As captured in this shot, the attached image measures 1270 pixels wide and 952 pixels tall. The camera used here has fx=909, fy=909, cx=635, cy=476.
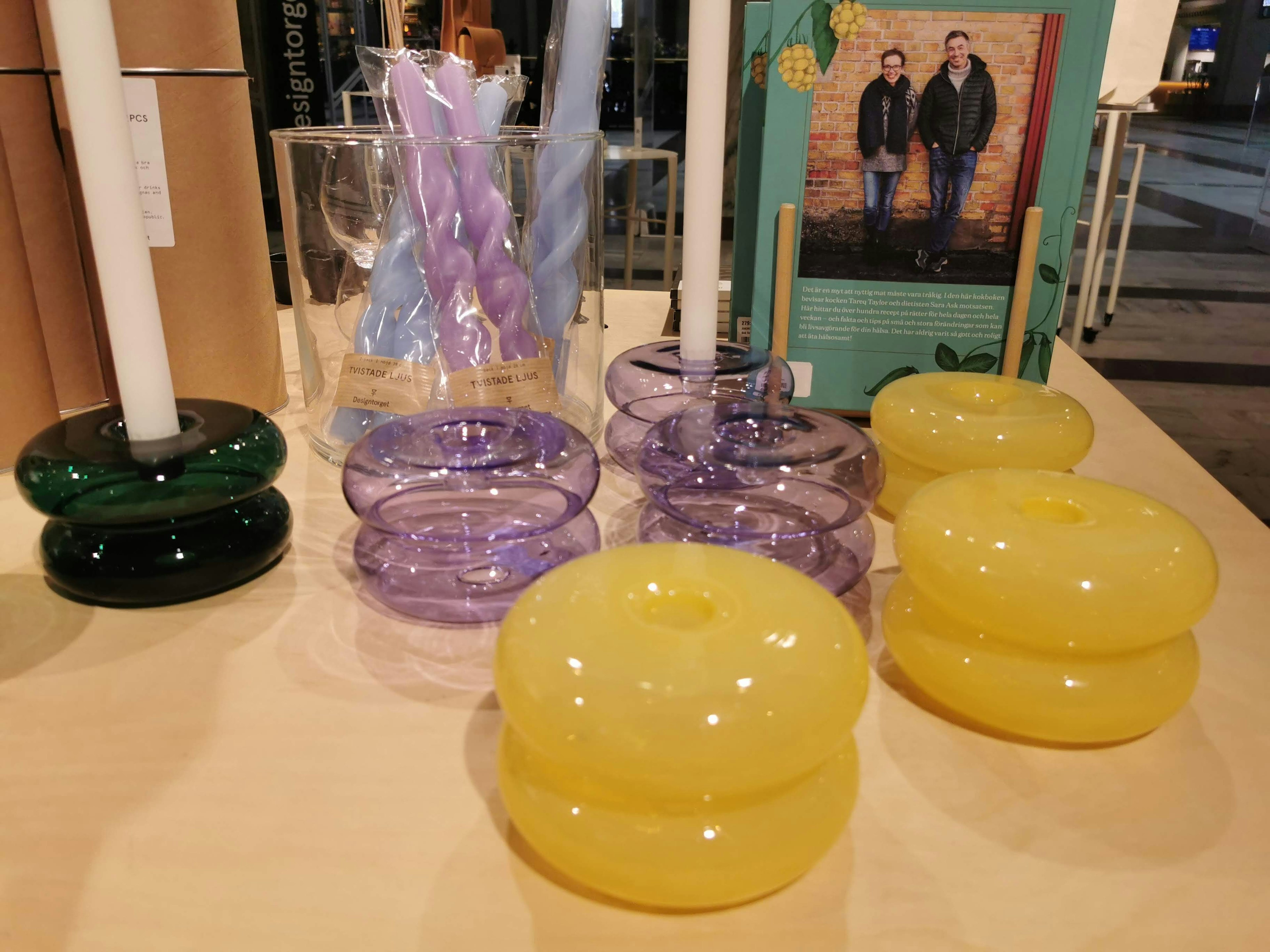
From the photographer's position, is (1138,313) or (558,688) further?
(1138,313)

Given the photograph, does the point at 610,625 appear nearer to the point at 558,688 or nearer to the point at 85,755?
the point at 558,688

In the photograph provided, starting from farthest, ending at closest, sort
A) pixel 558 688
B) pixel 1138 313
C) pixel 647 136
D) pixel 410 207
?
pixel 647 136 < pixel 1138 313 < pixel 410 207 < pixel 558 688

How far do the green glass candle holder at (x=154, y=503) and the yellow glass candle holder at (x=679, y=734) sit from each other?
19cm

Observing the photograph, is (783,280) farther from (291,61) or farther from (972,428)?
(291,61)

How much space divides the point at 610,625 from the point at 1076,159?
460mm

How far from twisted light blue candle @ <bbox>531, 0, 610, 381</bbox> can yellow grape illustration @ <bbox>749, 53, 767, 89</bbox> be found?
12cm

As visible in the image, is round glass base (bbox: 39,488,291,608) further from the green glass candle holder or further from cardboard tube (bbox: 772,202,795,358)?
cardboard tube (bbox: 772,202,795,358)

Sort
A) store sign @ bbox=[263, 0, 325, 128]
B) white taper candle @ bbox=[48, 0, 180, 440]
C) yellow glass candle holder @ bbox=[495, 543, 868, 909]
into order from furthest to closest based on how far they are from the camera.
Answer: store sign @ bbox=[263, 0, 325, 128]
white taper candle @ bbox=[48, 0, 180, 440]
yellow glass candle holder @ bbox=[495, 543, 868, 909]

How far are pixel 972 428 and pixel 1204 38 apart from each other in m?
1.69

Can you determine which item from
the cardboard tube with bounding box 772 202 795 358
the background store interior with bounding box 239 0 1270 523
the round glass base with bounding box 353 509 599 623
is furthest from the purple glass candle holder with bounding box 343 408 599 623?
the background store interior with bounding box 239 0 1270 523

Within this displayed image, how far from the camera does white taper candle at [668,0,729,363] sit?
42 cm

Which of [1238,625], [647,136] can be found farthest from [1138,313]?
[1238,625]

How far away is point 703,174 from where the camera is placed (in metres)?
0.44

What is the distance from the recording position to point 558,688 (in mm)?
235
